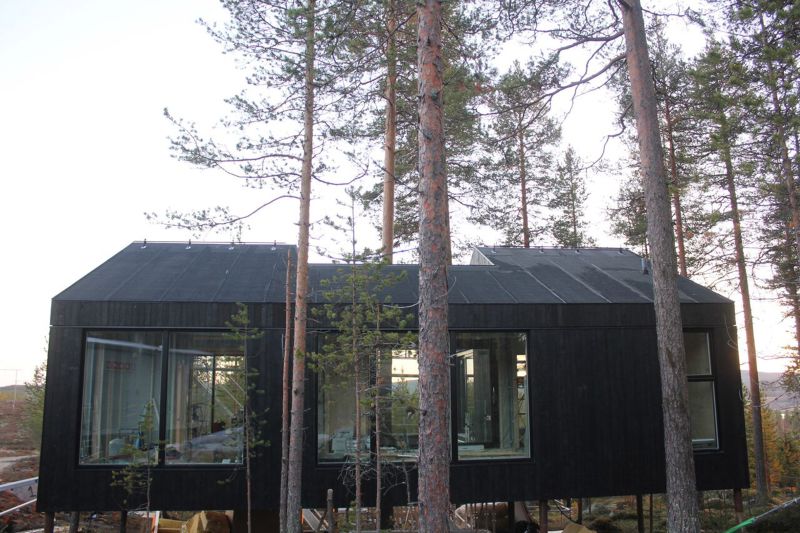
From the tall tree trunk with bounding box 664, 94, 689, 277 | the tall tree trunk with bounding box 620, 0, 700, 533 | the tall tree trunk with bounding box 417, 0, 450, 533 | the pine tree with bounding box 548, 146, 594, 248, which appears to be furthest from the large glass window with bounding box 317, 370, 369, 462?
the pine tree with bounding box 548, 146, 594, 248

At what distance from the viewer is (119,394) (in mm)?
7254

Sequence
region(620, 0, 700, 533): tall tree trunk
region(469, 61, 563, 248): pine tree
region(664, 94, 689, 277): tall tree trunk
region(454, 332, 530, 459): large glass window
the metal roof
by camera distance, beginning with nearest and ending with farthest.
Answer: region(620, 0, 700, 533): tall tree trunk < the metal roof < region(454, 332, 530, 459): large glass window < region(469, 61, 563, 248): pine tree < region(664, 94, 689, 277): tall tree trunk

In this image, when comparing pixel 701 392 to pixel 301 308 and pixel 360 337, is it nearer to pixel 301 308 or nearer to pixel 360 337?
pixel 360 337

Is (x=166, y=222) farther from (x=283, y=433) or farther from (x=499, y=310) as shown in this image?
(x=499, y=310)

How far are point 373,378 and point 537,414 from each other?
2.15 meters

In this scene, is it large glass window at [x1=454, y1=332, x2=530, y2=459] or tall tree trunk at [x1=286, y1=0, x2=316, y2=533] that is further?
large glass window at [x1=454, y1=332, x2=530, y2=459]

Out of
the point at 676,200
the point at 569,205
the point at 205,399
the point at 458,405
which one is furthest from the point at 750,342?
the point at 205,399

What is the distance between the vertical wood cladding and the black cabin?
2cm

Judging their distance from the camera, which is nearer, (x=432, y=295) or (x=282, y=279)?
(x=432, y=295)

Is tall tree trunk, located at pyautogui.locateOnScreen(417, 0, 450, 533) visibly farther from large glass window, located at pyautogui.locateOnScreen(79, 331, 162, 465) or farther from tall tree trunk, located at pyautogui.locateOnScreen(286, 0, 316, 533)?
large glass window, located at pyautogui.locateOnScreen(79, 331, 162, 465)

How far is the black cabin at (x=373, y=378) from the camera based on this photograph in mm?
7078

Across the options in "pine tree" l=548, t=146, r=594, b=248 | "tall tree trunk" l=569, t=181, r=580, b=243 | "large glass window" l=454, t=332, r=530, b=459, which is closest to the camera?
"large glass window" l=454, t=332, r=530, b=459

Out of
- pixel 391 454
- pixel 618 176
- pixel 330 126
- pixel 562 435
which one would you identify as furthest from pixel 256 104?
pixel 618 176

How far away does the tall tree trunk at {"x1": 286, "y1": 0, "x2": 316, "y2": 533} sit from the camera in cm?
662
